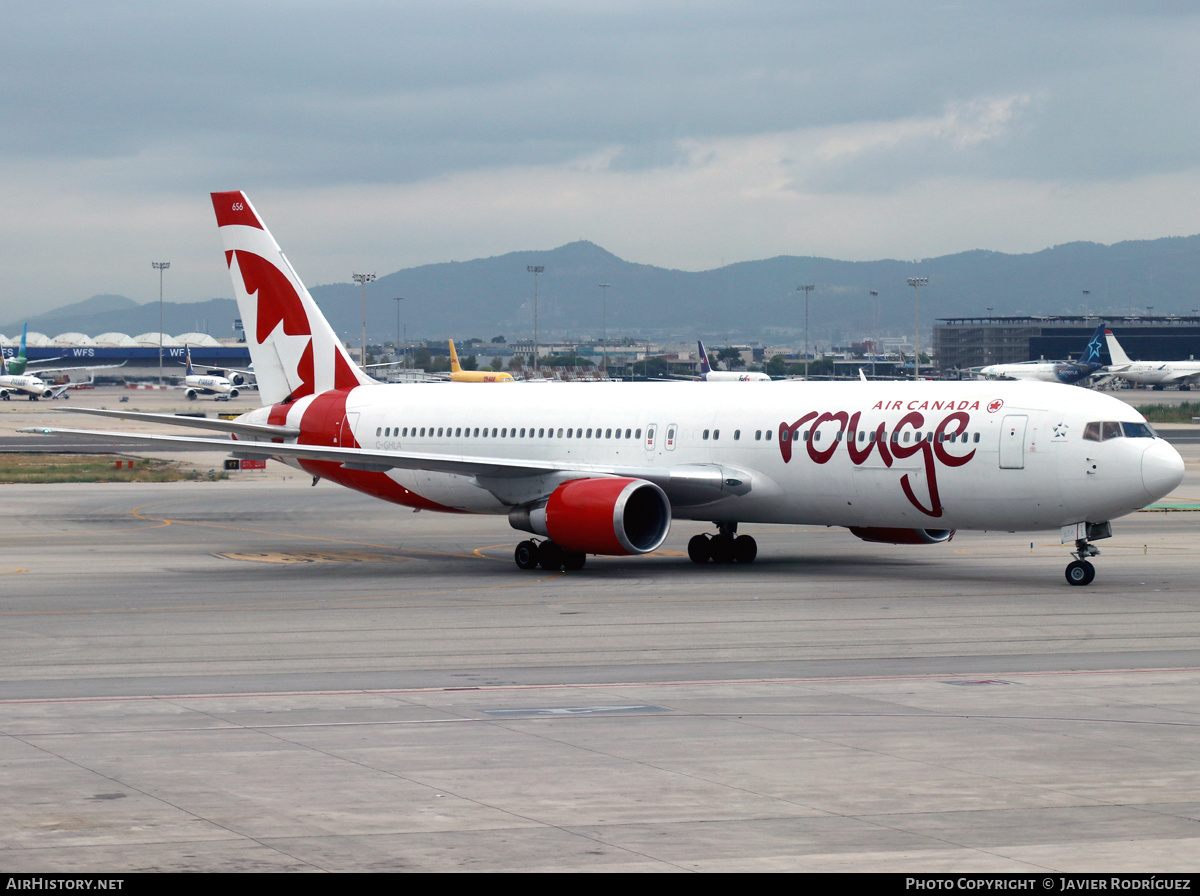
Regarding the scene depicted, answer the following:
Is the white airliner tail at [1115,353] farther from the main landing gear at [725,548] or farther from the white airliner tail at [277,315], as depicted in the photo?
the main landing gear at [725,548]

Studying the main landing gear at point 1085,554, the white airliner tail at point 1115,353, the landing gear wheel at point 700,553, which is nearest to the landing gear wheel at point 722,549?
the landing gear wheel at point 700,553

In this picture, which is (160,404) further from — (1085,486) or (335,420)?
(1085,486)

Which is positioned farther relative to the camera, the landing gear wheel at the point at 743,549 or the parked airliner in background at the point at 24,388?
the parked airliner in background at the point at 24,388

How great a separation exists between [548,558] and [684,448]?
171 inches

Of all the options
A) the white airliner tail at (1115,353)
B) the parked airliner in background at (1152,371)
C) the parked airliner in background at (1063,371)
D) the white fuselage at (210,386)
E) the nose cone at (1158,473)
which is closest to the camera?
the nose cone at (1158,473)

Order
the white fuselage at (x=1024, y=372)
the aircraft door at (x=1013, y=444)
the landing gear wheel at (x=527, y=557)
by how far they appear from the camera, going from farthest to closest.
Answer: the white fuselage at (x=1024, y=372) → the landing gear wheel at (x=527, y=557) → the aircraft door at (x=1013, y=444)

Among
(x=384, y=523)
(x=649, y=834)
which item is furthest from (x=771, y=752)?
(x=384, y=523)

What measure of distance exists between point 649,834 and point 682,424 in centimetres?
2450

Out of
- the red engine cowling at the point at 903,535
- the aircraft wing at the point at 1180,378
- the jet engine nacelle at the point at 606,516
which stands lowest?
the red engine cowling at the point at 903,535

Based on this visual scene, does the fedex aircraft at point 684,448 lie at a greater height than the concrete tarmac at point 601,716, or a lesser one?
greater

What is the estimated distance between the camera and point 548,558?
119 ft

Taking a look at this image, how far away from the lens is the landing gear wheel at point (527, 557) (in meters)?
36.6

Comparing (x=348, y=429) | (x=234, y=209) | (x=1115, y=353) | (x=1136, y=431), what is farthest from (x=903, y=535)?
(x=1115, y=353)

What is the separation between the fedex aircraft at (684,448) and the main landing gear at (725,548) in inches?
1.8
